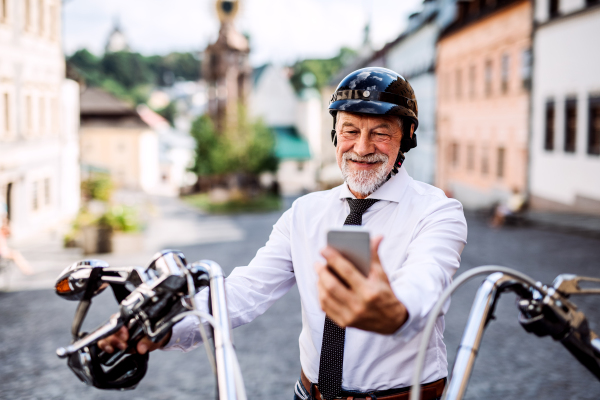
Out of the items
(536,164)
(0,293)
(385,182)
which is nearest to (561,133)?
(536,164)

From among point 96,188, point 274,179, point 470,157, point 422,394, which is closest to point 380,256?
point 422,394

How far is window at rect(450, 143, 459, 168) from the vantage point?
37.3 m

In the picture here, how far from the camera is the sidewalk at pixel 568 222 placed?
19.5 metres

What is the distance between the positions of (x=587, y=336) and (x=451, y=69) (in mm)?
36864

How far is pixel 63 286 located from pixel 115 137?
65098 millimetres

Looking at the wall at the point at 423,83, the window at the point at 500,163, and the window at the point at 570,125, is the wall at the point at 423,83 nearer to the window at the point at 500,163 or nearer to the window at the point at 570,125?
the window at the point at 500,163

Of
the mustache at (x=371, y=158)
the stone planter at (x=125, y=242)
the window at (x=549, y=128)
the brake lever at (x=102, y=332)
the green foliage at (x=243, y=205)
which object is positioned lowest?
the green foliage at (x=243, y=205)

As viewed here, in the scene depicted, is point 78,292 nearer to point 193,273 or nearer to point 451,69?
point 193,273

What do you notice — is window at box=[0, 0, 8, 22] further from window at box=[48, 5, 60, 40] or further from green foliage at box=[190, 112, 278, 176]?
green foliage at box=[190, 112, 278, 176]

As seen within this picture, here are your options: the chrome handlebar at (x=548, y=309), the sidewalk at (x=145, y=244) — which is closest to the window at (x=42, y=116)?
the sidewalk at (x=145, y=244)

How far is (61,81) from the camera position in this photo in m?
28.0

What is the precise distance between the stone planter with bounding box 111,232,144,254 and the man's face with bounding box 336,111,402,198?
17175 mm

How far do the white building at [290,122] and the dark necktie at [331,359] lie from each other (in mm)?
62183

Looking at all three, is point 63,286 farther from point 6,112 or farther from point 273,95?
point 273,95
